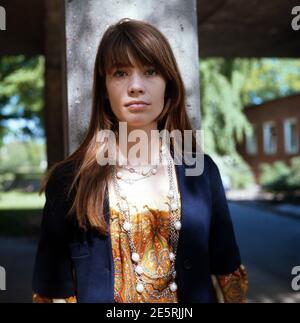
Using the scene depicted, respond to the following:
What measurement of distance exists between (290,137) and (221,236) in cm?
2336

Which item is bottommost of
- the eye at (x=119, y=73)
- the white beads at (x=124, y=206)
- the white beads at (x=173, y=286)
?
the white beads at (x=173, y=286)

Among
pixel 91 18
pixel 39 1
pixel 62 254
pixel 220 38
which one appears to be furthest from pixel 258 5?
pixel 62 254

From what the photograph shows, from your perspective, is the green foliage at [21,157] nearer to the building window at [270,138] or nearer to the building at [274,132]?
the building at [274,132]

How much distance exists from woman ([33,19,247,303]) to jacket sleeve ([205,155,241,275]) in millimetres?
28

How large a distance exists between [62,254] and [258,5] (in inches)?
223

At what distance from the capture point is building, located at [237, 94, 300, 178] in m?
23.1

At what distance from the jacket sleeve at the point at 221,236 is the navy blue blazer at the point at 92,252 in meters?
0.04

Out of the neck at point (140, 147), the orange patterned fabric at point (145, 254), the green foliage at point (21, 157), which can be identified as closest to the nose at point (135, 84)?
the neck at point (140, 147)

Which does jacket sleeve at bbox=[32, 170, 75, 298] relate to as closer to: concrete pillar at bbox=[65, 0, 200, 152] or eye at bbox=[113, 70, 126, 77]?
eye at bbox=[113, 70, 126, 77]

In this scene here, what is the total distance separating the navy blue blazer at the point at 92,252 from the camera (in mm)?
1552
